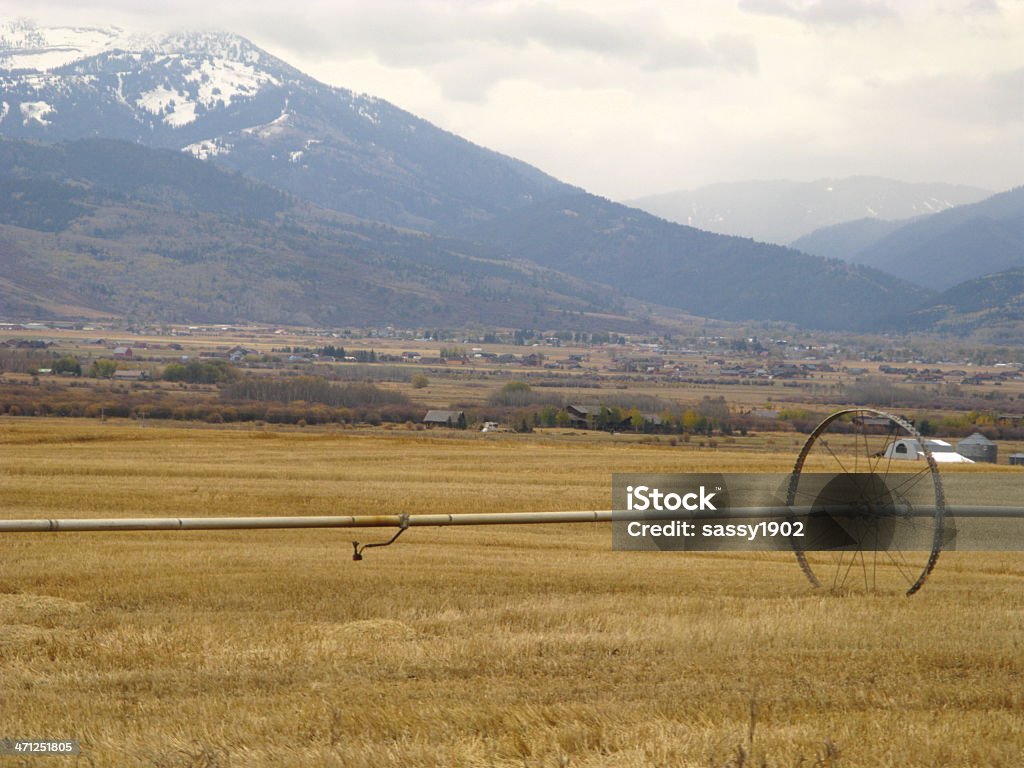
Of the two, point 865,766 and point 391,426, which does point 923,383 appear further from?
point 865,766

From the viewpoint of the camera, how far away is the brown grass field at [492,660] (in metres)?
7.17

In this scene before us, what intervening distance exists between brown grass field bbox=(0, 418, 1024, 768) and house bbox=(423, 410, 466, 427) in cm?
7266

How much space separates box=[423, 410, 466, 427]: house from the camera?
92144 mm

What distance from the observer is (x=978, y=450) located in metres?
72.6

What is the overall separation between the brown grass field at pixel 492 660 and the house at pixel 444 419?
238 feet

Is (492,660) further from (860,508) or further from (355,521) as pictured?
(860,508)

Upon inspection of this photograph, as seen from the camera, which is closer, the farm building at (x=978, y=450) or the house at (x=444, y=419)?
the farm building at (x=978, y=450)

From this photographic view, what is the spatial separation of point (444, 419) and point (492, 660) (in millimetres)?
84727

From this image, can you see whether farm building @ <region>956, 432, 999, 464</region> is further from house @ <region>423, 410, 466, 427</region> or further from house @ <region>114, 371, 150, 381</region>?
house @ <region>114, 371, 150, 381</region>

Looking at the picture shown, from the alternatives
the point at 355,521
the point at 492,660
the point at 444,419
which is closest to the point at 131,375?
the point at 444,419

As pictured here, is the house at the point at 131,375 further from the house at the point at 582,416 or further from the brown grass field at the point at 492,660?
the brown grass field at the point at 492,660

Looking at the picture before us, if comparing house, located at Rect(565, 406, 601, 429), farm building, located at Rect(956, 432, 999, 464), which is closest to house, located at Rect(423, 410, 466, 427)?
house, located at Rect(565, 406, 601, 429)

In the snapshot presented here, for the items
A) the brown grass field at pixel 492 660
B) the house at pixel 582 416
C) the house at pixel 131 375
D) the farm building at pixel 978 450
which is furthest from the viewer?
the house at pixel 131 375

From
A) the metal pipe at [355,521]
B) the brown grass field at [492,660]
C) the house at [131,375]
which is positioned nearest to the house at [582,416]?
the house at [131,375]
